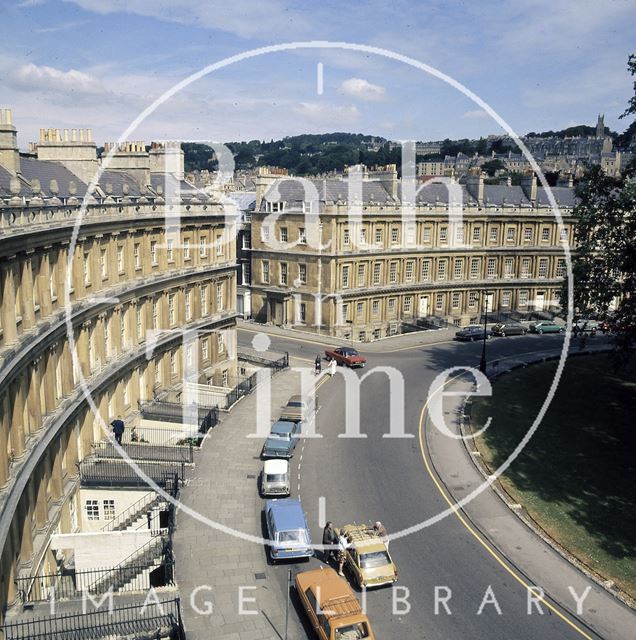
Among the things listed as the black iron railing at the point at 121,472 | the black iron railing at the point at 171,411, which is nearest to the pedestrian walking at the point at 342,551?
the black iron railing at the point at 121,472

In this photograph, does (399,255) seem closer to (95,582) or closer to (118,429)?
(118,429)

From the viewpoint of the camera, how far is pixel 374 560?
870 inches

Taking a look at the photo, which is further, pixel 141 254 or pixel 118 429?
pixel 141 254

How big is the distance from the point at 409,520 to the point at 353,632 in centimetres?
899

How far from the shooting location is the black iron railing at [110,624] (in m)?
19.2

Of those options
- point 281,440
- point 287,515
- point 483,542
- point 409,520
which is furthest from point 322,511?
point 483,542

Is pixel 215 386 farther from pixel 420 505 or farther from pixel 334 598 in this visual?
pixel 334 598

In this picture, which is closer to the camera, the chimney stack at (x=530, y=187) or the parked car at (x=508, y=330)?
the parked car at (x=508, y=330)

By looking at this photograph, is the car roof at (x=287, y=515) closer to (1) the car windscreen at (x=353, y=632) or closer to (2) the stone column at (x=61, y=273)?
(1) the car windscreen at (x=353, y=632)

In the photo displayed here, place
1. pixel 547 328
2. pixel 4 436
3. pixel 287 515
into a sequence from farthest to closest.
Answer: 1. pixel 547 328
2. pixel 287 515
3. pixel 4 436

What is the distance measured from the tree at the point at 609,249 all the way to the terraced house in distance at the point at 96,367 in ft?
74.1

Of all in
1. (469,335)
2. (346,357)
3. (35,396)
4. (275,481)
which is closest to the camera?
(35,396)

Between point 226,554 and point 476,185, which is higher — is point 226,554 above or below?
below

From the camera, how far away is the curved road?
799 inches
